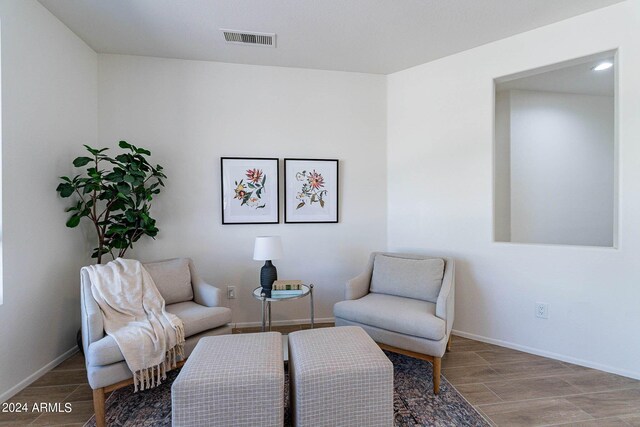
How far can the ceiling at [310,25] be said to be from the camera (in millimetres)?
2211

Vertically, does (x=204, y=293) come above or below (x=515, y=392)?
above

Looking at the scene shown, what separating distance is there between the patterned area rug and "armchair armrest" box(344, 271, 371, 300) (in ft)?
2.35

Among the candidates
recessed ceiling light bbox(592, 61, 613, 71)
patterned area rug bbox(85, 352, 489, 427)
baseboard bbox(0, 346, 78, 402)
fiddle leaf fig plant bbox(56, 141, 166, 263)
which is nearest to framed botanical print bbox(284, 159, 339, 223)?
fiddle leaf fig plant bbox(56, 141, 166, 263)

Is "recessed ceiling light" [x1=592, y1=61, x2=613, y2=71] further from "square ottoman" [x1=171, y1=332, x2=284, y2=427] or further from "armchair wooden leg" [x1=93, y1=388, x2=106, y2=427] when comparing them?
"armchair wooden leg" [x1=93, y1=388, x2=106, y2=427]

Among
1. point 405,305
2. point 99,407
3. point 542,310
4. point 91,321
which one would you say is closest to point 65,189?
point 91,321

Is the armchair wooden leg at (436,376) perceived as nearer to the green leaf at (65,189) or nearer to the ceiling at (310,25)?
the ceiling at (310,25)

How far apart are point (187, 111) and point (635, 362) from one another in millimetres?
4359

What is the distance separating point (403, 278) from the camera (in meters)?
2.64

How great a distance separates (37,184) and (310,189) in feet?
7.42

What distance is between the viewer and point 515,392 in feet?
6.56

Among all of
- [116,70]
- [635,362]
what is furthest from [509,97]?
[116,70]

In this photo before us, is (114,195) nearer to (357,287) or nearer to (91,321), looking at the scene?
(91,321)

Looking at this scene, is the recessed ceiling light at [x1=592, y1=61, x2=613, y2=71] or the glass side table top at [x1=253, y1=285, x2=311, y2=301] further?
the recessed ceiling light at [x1=592, y1=61, x2=613, y2=71]

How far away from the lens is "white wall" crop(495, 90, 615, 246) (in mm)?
3465
